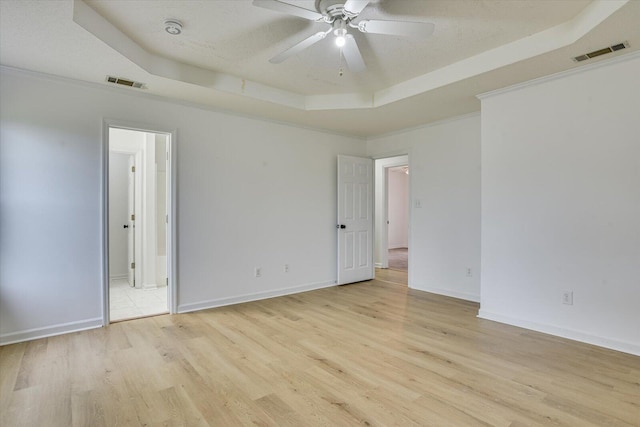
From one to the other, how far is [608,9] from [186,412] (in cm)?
374

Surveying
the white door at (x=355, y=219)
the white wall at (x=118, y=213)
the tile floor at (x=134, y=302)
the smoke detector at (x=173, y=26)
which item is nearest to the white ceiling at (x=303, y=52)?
the smoke detector at (x=173, y=26)

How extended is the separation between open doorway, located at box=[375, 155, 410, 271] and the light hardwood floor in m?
3.19

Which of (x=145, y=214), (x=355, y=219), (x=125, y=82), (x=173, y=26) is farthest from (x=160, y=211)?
(x=173, y=26)

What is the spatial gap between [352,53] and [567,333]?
125 inches

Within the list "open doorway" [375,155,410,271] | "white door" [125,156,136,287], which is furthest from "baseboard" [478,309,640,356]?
"white door" [125,156,136,287]

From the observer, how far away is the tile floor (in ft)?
12.6

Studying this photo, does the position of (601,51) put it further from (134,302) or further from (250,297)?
(134,302)

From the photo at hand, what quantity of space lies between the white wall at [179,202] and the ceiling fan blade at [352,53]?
2.09 meters

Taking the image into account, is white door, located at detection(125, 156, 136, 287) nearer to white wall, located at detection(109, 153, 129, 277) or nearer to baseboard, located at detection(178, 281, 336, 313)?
A: white wall, located at detection(109, 153, 129, 277)

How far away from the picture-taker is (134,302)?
170 inches

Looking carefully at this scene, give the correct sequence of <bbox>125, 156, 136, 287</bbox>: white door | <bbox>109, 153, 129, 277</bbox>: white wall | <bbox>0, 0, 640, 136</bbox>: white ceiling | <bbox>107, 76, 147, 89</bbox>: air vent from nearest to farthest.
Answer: <bbox>0, 0, 640, 136</bbox>: white ceiling
<bbox>107, 76, 147, 89</bbox>: air vent
<bbox>125, 156, 136, 287</bbox>: white door
<bbox>109, 153, 129, 277</bbox>: white wall

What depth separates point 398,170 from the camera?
34.7ft

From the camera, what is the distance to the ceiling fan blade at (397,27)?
213 centimetres

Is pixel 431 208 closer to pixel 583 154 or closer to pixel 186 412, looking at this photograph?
pixel 583 154
